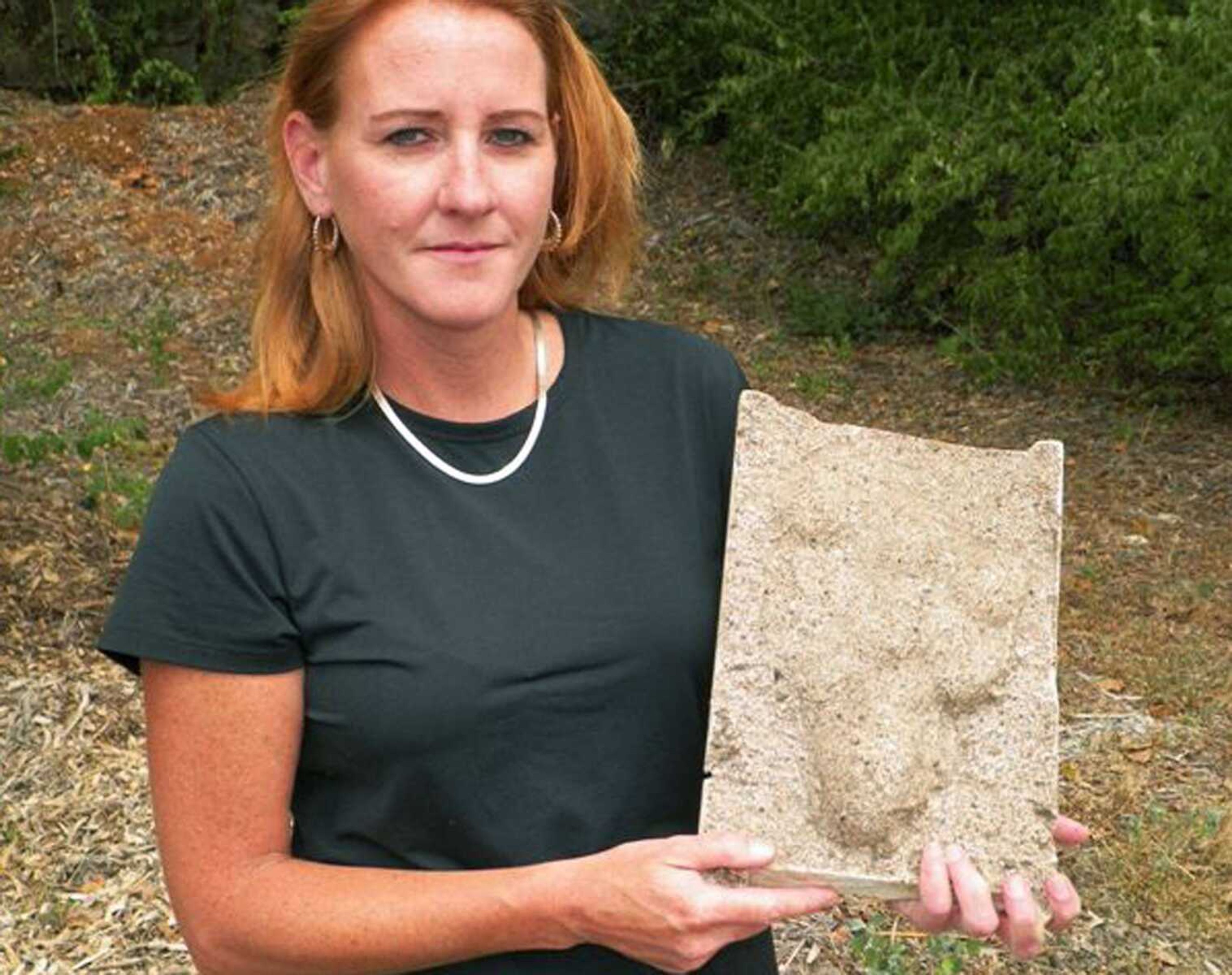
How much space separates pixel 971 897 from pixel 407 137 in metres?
1.05

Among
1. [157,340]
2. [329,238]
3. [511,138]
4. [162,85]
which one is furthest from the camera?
[162,85]

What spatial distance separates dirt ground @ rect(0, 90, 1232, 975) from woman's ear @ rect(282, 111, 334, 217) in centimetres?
237

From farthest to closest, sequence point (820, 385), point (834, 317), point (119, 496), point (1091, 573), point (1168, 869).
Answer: point (834, 317) < point (820, 385) < point (1091, 573) < point (119, 496) < point (1168, 869)

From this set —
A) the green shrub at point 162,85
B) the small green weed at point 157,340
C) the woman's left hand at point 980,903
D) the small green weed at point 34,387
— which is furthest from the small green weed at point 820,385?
the woman's left hand at point 980,903

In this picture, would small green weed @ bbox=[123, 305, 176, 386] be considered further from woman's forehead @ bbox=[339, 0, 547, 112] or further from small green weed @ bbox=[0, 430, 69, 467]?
woman's forehead @ bbox=[339, 0, 547, 112]

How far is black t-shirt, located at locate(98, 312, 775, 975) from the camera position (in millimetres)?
2096

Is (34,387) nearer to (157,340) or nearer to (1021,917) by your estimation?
(157,340)

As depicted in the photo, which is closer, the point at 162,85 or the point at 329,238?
the point at 329,238

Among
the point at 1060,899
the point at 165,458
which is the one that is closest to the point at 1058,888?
the point at 1060,899

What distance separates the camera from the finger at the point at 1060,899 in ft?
6.84

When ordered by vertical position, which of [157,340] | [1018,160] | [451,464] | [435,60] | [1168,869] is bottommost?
[1168,869]

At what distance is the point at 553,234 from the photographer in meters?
2.46

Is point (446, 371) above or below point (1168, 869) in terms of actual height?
above

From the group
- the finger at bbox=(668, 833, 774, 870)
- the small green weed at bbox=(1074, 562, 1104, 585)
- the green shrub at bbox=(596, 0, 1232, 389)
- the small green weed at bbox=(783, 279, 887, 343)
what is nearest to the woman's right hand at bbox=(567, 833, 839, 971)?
the finger at bbox=(668, 833, 774, 870)
